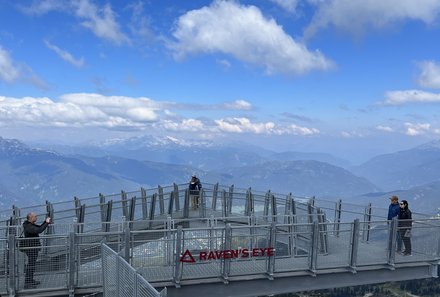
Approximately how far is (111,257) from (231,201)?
51.6 feet

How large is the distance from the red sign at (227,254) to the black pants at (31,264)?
4266 mm

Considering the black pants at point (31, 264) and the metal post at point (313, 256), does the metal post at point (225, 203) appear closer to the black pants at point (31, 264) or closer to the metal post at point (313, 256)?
the metal post at point (313, 256)

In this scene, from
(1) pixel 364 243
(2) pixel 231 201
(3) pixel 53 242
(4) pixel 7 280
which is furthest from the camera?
(2) pixel 231 201

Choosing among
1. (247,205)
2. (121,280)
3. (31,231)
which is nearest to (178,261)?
(121,280)

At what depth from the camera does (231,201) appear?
85.9ft

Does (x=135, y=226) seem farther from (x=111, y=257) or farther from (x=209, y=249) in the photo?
(x=111, y=257)

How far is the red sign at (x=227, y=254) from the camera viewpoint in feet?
46.1

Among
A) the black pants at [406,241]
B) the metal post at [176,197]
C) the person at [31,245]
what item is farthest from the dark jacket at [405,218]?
the metal post at [176,197]

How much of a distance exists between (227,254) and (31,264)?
586 cm

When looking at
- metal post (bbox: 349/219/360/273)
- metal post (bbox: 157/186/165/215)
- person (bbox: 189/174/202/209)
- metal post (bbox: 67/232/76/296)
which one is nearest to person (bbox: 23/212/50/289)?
metal post (bbox: 67/232/76/296)

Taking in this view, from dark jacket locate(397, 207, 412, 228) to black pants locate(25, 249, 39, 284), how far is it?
12.2 metres

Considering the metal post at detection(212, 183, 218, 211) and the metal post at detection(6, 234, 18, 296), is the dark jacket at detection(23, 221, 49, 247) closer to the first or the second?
the metal post at detection(6, 234, 18, 296)

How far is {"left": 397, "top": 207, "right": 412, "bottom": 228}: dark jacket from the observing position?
53.2 ft

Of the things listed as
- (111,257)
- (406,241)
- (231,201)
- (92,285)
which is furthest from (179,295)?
(231,201)
